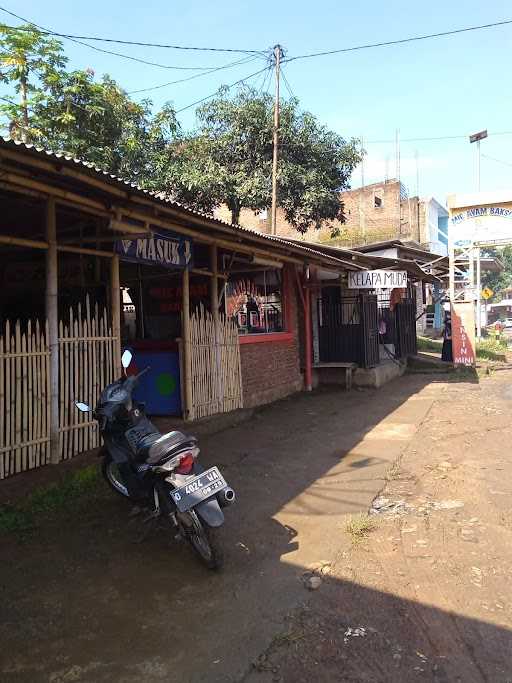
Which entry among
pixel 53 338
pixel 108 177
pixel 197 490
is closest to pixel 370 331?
pixel 53 338

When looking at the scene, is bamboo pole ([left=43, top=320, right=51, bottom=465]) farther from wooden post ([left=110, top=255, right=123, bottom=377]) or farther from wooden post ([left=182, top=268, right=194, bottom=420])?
wooden post ([left=182, top=268, right=194, bottom=420])

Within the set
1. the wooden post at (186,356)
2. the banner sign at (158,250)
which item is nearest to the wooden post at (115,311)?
the banner sign at (158,250)

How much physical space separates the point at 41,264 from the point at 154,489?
17.9 ft

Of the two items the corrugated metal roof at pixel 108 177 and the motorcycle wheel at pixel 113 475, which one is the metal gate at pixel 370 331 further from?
the motorcycle wheel at pixel 113 475

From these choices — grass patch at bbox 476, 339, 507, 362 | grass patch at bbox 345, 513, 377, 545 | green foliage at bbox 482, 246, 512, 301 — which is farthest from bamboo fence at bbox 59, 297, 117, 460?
green foliage at bbox 482, 246, 512, 301

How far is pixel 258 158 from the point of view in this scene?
18.3 metres

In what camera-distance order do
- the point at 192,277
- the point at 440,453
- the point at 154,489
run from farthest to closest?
1. the point at 192,277
2. the point at 440,453
3. the point at 154,489

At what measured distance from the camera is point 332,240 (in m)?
29.4

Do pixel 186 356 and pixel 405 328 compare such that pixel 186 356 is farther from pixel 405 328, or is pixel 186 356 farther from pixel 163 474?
pixel 405 328

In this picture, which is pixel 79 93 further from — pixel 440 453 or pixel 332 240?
pixel 332 240

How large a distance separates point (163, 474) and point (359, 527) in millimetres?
1656

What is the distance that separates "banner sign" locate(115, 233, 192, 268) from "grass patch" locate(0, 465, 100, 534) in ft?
7.89

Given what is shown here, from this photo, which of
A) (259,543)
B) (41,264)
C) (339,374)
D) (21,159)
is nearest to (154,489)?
(259,543)

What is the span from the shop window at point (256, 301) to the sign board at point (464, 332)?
6.41 metres
